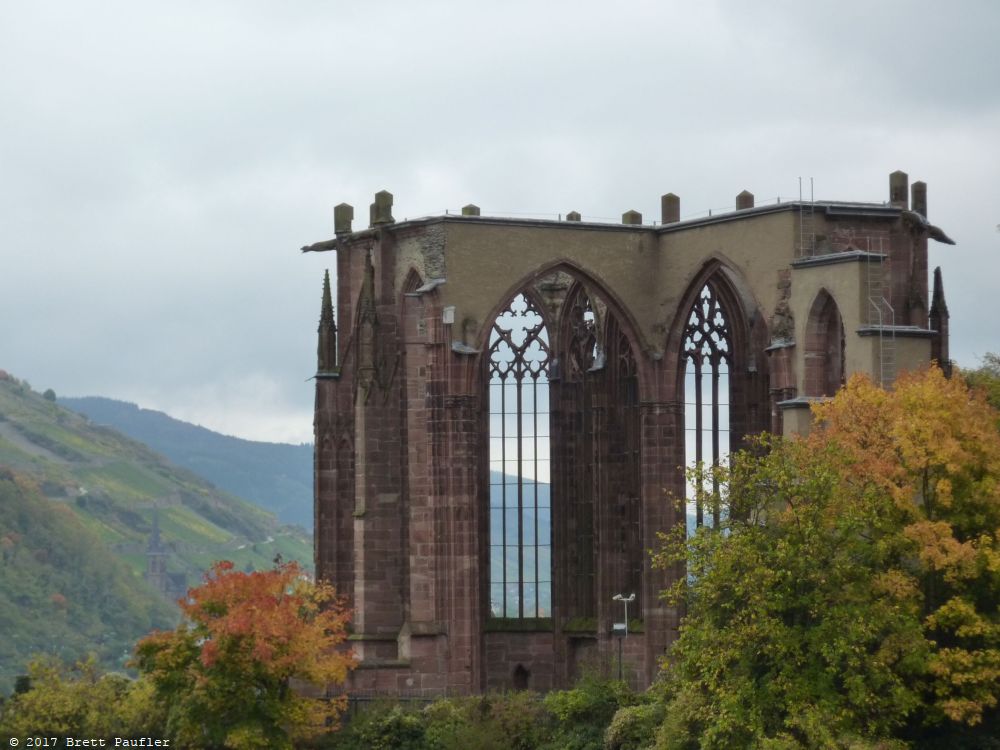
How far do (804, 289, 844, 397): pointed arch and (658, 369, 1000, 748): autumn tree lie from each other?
8049 mm

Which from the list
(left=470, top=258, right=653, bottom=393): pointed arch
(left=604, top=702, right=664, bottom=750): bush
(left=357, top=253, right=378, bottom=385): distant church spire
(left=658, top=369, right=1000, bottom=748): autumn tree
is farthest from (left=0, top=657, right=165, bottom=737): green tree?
(left=658, top=369, right=1000, bottom=748): autumn tree

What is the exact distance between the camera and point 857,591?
51.0 metres

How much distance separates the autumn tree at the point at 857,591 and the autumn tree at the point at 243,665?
11.6 meters

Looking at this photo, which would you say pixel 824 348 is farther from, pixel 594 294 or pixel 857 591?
pixel 857 591

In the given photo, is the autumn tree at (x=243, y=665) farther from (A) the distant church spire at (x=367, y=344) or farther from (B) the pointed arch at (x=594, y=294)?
(B) the pointed arch at (x=594, y=294)

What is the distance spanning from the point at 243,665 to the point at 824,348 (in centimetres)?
1710

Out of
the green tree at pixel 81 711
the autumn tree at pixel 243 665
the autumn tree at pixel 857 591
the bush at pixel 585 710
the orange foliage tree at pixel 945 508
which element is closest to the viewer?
the autumn tree at pixel 857 591

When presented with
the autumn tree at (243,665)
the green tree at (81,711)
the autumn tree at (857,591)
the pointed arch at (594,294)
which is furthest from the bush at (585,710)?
the green tree at (81,711)

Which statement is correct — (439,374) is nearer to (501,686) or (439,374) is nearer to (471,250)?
(471,250)

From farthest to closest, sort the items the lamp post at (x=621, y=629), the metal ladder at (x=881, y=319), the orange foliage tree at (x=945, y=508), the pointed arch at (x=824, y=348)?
the lamp post at (x=621, y=629), the pointed arch at (x=824, y=348), the metal ladder at (x=881, y=319), the orange foliage tree at (x=945, y=508)

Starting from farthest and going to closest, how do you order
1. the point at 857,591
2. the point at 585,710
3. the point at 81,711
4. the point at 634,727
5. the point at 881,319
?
1. the point at 81,711
2. the point at 585,710
3. the point at 881,319
4. the point at 634,727
5. the point at 857,591

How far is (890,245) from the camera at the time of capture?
2549 inches

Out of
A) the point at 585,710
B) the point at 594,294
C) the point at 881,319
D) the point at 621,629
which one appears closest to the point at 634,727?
the point at 585,710

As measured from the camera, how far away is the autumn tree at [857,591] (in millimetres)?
50531
